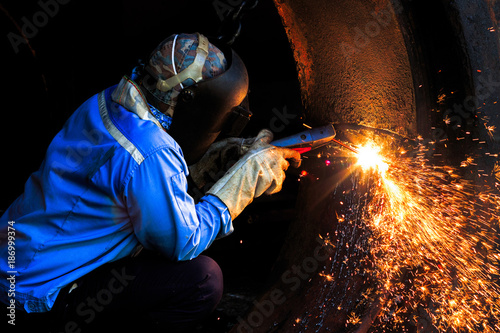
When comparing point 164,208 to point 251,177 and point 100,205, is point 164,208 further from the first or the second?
point 251,177

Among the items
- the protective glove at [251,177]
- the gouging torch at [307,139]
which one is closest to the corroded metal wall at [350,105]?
the gouging torch at [307,139]

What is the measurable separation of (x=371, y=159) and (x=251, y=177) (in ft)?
2.44

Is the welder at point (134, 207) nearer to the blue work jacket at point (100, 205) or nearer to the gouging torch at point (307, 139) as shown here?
the blue work jacket at point (100, 205)

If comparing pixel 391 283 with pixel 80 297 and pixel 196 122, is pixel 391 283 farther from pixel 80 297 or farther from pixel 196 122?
pixel 80 297

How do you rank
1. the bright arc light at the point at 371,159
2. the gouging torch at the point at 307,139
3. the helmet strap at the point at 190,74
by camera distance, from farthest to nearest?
the bright arc light at the point at 371,159
the gouging torch at the point at 307,139
the helmet strap at the point at 190,74

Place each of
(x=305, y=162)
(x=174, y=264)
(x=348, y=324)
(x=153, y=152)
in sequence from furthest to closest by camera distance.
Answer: (x=305, y=162) < (x=348, y=324) < (x=174, y=264) < (x=153, y=152)

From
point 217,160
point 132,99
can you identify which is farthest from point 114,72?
point 132,99

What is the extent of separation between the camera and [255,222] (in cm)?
339

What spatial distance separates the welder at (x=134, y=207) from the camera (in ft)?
5.53

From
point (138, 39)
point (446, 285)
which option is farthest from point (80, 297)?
point (138, 39)

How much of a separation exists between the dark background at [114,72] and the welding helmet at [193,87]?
800 millimetres

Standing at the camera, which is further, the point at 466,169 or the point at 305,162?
the point at 305,162

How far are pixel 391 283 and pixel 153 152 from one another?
4.69ft

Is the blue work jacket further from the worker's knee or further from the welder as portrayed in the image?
the worker's knee
